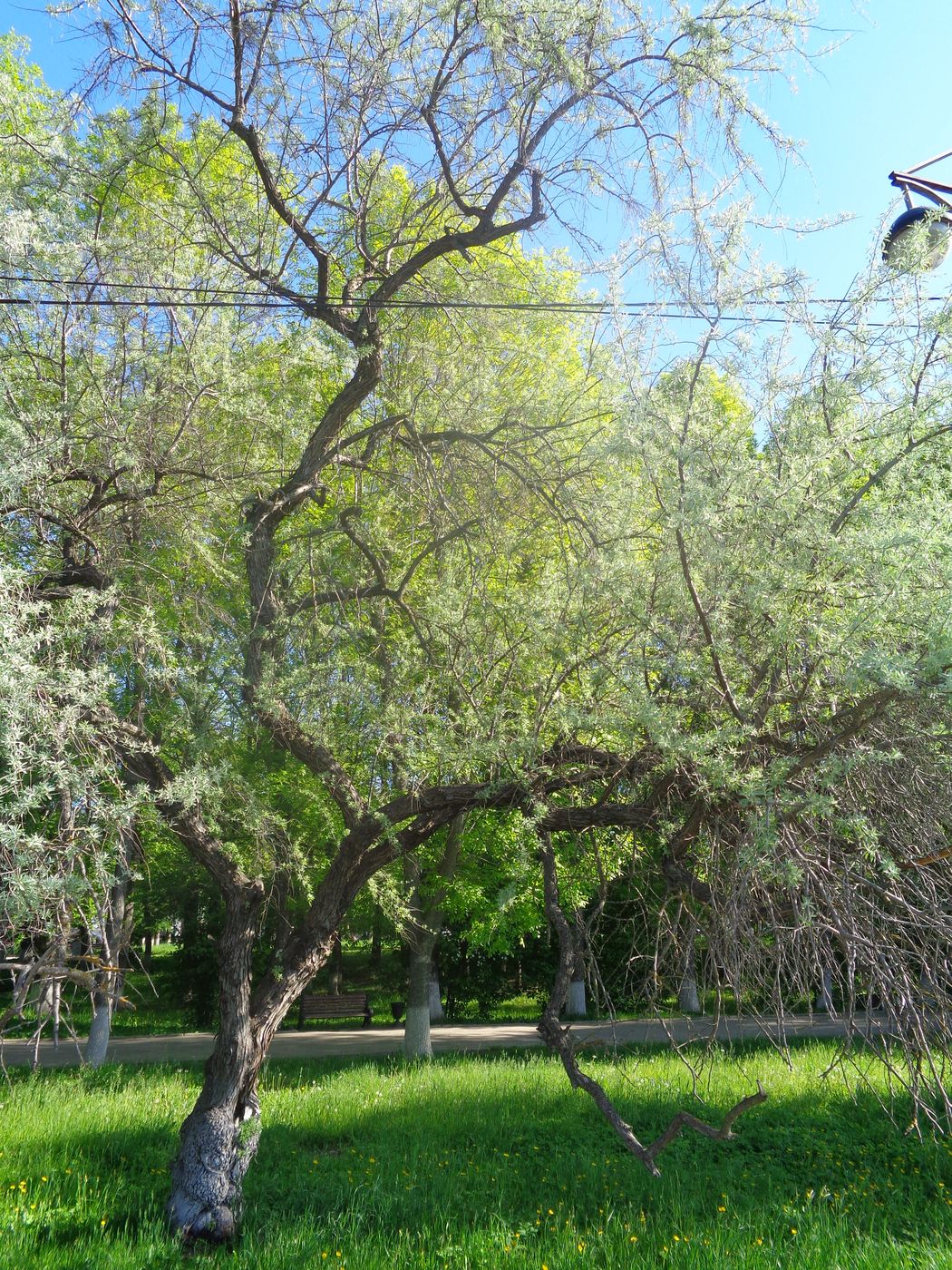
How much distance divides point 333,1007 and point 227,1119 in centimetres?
1160

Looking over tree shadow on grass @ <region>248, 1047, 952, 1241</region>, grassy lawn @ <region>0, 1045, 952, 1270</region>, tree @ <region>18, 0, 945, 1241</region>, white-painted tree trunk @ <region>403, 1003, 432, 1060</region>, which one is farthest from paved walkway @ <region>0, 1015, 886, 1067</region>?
tree @ <region>18, 0, 945, 1241</region>

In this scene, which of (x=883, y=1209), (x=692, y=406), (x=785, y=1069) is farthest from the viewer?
(x=785, y=1069)

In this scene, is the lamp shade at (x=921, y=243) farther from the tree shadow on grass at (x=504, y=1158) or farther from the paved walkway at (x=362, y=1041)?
the paved walkway at (x=362, y=1041)

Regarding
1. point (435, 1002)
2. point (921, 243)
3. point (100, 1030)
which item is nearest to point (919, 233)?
point (921, 243)

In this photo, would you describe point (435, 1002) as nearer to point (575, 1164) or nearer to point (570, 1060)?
point (575, 1164)

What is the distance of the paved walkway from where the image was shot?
41.8 ft

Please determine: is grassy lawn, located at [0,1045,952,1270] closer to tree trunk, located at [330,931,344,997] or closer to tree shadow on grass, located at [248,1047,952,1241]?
tree shadow on grass, located at [248,1047,952,1241]

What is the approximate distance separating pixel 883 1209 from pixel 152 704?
21.3 ft

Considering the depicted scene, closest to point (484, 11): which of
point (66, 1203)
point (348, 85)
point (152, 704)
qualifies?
point (348, 85)

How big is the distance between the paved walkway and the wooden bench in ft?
1.05

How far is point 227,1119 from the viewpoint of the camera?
5.90m

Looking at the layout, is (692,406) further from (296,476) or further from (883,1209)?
(883,1209)

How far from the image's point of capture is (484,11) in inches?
220

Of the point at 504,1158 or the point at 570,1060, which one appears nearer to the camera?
the point at 570,1060
